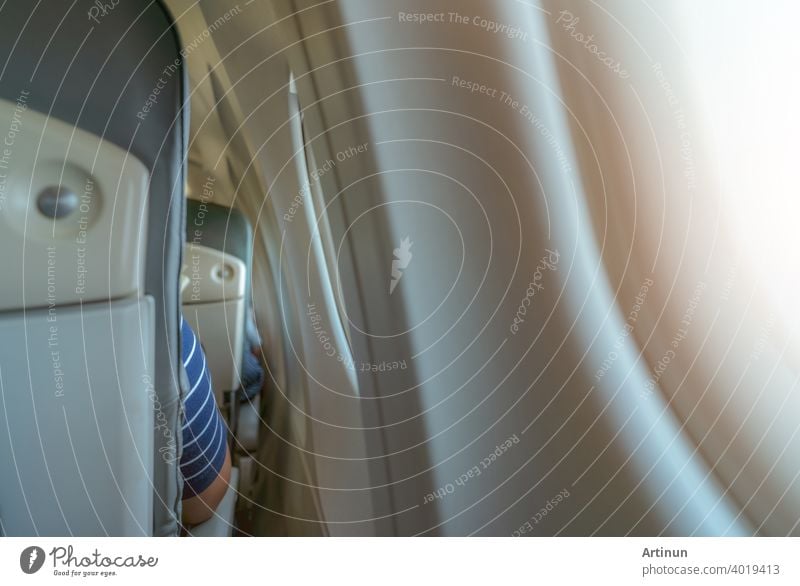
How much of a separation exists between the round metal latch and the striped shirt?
0.29 feet

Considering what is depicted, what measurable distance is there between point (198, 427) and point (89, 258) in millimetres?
111

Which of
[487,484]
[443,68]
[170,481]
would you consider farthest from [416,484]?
[443,68]

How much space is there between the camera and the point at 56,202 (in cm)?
38

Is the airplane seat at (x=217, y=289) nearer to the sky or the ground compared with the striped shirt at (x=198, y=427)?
nearer to the sky

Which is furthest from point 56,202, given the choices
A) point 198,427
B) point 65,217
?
point 198,427

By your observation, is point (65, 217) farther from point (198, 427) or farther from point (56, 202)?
point (198, 427)

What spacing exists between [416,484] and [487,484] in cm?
4

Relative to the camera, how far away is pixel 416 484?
0.41 m

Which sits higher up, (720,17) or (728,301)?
(720,17)

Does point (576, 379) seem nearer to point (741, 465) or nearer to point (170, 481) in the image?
point (741, 465)

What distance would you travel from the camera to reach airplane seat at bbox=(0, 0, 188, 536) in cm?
37

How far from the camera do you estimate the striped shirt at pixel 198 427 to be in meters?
0.38

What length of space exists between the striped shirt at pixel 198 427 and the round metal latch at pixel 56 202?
0.29ft
